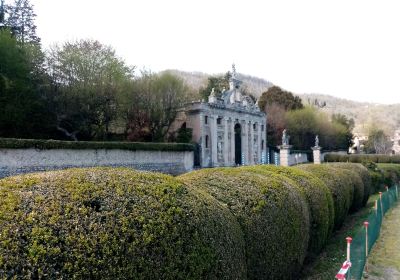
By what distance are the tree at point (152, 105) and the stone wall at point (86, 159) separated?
4.49 meters

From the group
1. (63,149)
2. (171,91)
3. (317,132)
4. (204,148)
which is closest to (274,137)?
(317,132)

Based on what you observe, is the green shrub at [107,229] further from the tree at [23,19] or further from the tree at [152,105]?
the tree at [23,19]

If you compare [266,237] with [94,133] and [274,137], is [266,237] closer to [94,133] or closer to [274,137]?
[94,133]

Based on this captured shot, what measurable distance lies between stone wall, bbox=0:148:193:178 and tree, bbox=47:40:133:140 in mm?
5830

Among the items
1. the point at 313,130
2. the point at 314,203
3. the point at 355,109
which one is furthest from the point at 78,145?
the point at 355,109

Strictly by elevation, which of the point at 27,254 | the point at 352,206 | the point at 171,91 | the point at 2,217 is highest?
the point at 171,91

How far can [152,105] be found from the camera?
3509cm

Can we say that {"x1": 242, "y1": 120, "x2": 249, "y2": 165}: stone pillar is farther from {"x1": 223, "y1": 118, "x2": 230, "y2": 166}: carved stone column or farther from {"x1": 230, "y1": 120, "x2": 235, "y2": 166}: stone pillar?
{"x1": 223, "y1": 118, "x2": 230, "y2": 166}: carved stone column

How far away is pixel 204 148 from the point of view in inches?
1566

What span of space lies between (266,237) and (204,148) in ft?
112

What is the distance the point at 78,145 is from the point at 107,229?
2150 centimetres

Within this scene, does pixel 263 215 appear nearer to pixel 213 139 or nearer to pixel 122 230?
pixel 122 230

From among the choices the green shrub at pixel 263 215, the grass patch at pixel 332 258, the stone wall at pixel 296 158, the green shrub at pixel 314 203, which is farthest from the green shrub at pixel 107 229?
the stone wall at pixel 296 158

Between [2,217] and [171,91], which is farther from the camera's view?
[171,91]
